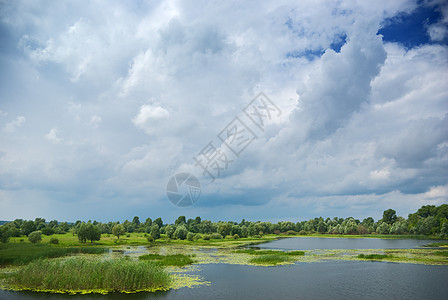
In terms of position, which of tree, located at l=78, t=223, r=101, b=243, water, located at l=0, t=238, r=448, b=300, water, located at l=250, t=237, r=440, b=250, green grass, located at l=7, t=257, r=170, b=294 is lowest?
water, located at l=250, t=237, r=440, b=250

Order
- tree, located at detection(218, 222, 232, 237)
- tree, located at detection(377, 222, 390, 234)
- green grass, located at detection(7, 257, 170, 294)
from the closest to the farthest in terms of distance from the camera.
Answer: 1. green grass, located at detection(7, 257, 170, 294)
2. tree, located at detection(218, 222, 232, 237)
3. tree, located at detection(377, 222, 390, 234)

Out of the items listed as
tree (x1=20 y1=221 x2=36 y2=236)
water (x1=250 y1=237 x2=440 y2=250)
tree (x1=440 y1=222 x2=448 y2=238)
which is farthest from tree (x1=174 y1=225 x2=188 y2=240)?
tree (x1=440 y1=222 x2=448 y2=238)

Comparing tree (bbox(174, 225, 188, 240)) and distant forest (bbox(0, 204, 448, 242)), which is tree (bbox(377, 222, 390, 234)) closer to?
distant forest (bbox(0, 204, 448, 242))

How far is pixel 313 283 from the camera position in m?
36.3

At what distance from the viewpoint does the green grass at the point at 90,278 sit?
3033 cm

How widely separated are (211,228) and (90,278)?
125 meters

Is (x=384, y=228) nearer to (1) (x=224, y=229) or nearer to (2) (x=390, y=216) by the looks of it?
(2) (x=390, y=216)

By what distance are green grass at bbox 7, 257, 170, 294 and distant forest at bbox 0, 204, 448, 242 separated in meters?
60.3

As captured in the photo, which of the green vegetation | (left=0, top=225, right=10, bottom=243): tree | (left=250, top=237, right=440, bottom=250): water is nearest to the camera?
(left=0, top=225, right=10, bottom=243): tree

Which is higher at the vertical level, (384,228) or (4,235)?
(4,235)

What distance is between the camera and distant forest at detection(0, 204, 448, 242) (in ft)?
344

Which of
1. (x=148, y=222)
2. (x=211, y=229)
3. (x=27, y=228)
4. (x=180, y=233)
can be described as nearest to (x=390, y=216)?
(x=211, y=229)

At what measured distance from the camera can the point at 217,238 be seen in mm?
127062

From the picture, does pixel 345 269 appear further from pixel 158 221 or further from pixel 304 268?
pixel 158 221
